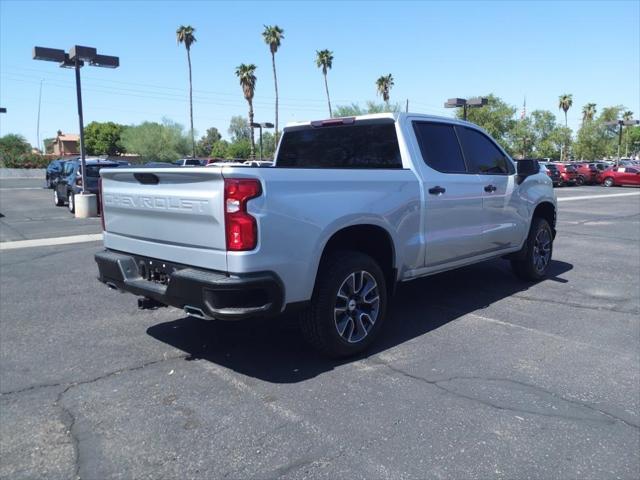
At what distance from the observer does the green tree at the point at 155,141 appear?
74562 millimetres

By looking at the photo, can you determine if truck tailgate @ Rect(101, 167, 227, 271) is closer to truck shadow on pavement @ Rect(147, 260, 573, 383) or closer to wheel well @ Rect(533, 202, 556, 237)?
truck shadow on pavement @ Rect(147, 260, 573, 383)

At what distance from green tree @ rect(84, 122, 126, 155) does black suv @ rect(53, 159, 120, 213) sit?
77797 mm

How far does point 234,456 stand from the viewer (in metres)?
2.96

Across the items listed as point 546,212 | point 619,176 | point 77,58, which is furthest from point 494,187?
point 619,176

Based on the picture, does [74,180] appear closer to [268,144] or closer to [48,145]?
[268,144]

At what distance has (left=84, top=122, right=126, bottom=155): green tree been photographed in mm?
91375

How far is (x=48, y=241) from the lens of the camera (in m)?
10.6

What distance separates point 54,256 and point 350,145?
6.07 metres

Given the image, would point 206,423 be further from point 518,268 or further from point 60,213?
point 60,213

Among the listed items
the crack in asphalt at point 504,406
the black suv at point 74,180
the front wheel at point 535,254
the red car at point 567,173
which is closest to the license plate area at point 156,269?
the crack in asphalt at point 504,406

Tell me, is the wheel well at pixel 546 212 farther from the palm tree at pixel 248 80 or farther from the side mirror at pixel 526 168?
the palm tree at pixel 248 80

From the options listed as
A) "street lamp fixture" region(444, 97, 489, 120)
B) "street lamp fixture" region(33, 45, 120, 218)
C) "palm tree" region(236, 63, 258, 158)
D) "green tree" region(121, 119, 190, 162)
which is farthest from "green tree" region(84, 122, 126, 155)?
"street lamp fixture" region(33, 45, 120, 218)

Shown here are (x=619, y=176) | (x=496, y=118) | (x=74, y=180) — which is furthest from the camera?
(x=496, y=118)

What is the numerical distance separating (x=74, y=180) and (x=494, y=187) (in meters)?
14.3
